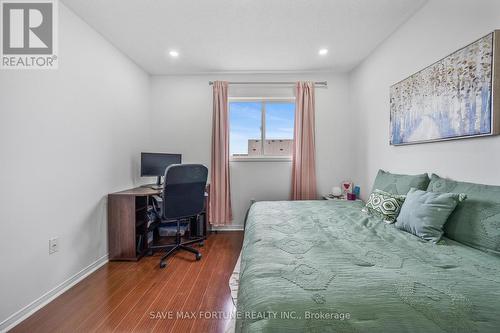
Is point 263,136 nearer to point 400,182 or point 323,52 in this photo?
point 323,52

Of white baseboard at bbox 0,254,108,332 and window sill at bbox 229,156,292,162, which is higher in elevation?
window sill at bbox 229,156,292,162

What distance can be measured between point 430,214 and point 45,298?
9.94ft

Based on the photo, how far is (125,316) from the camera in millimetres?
1572

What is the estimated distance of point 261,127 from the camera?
3605mm

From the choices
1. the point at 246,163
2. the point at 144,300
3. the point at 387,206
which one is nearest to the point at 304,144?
the point at 246,163

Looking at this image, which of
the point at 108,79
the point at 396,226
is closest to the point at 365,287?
the point at 396,226

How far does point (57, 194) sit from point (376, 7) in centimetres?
341

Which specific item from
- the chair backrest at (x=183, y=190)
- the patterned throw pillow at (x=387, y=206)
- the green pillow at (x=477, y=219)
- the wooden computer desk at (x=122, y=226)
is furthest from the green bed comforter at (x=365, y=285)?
the wooden computer desk at (x=122, y=226)

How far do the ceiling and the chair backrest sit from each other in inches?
60.1

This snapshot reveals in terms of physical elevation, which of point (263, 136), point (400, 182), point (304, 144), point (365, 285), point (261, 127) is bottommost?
point (365, 285)

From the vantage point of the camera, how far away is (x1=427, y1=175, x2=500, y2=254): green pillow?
1.19 m

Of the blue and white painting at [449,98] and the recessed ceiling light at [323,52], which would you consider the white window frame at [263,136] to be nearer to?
the recessed ceiling light at [323,52]

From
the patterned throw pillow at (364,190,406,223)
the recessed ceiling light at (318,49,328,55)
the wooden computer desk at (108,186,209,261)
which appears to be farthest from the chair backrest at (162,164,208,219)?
the recessed ceiling light at (318,49,328,55)

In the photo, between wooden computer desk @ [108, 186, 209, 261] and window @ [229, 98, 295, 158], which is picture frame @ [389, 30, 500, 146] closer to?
window @ [229, 98, 295, 158]
